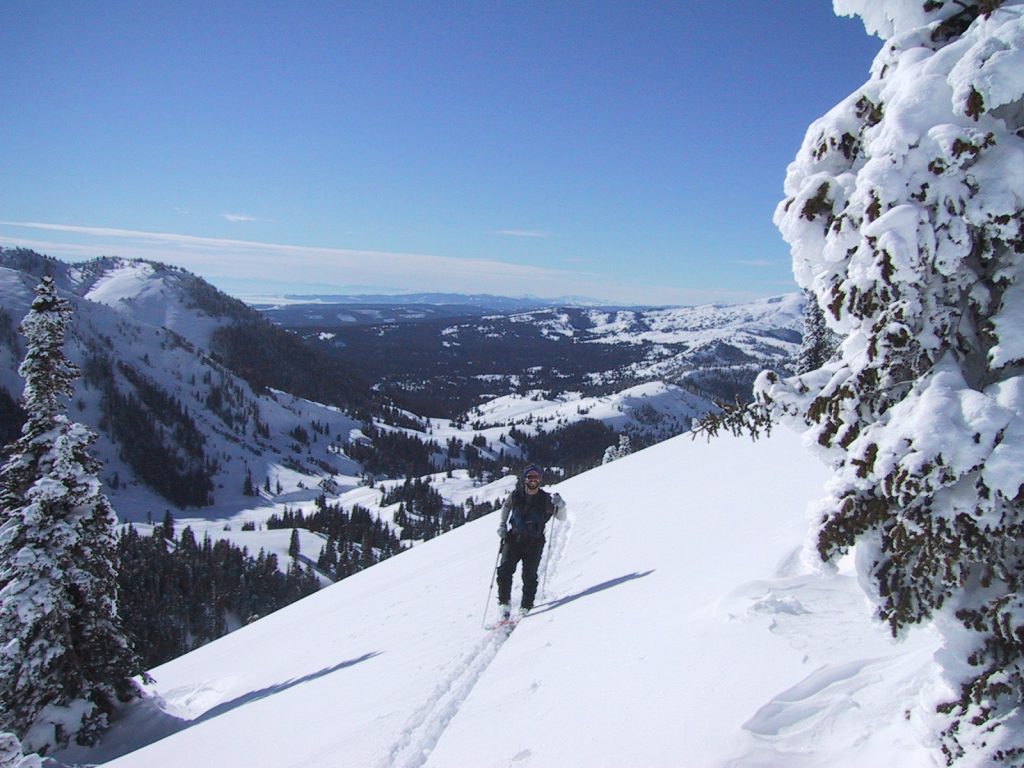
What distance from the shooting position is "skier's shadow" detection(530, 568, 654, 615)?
10.6 metres

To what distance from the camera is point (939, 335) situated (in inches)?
149

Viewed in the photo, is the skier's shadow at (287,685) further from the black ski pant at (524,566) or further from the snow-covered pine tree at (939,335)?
the snow-covered pine tree at (939,335)

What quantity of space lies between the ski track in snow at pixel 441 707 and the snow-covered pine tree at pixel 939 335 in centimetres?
468

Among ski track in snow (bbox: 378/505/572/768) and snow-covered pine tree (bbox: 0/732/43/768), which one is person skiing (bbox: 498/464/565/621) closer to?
ski track in snow (bbox: 378/505/572/768)

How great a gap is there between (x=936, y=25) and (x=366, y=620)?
1489cm

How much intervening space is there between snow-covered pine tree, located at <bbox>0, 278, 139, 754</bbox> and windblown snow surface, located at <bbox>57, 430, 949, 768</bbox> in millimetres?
1790

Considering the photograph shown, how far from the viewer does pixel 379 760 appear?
20.7ft

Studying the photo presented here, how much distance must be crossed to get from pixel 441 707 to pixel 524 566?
12.7ft

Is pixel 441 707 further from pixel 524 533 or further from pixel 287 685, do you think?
pixel 287 685

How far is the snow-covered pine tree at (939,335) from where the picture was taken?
3400 mm

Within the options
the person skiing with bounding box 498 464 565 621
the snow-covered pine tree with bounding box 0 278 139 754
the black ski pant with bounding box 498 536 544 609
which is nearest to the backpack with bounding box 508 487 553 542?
the person skiing with bounding box 498 464 565 621

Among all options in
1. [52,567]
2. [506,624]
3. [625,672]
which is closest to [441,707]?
[625,672]

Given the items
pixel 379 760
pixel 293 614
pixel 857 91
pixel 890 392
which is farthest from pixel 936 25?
pixel 293 614

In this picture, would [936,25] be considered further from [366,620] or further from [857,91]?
[366,620]
